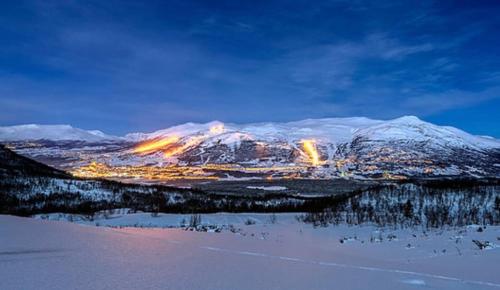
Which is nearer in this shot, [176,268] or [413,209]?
[176,268]

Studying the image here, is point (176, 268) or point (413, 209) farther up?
point (413, 209)

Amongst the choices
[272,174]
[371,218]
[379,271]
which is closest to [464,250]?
[379,271]

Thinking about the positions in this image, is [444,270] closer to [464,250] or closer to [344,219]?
[464,250]

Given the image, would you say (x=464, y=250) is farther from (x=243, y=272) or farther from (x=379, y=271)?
(x=243, y=272)

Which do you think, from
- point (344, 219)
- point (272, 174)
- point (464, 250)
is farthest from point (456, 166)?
point (464, 250)

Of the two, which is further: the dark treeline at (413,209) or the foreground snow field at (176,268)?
the dark treeline at (413,209)

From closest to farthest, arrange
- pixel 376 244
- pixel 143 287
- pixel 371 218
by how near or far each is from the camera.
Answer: pixel 143 287
pixel 376 244
pixel 371 218

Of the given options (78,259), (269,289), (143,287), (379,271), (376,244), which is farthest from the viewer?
(376,244)

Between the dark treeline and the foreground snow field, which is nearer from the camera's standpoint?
the foreground snow field

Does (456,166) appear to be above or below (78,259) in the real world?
above

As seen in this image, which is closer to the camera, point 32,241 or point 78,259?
point 78,259
